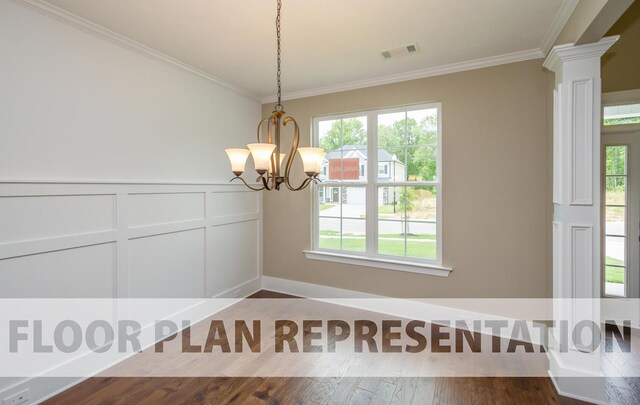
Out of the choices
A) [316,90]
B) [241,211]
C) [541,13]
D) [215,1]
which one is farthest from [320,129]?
[541,13]

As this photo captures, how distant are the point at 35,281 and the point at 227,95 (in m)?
2.58

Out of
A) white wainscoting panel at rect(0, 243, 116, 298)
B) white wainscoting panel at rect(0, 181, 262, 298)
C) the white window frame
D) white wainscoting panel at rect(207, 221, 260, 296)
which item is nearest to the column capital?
the white window frame

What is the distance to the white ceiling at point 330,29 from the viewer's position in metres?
2.13

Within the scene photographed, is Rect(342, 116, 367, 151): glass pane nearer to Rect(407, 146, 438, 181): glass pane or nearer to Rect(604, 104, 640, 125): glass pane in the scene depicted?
Rect(407, 146, 438, 181): glass pane

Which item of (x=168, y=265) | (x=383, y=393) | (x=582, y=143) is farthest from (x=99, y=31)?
(x=582, y=143)

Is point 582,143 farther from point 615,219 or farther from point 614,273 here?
point 614,273

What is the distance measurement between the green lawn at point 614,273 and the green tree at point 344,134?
287cm

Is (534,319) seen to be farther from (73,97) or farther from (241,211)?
(73,97)

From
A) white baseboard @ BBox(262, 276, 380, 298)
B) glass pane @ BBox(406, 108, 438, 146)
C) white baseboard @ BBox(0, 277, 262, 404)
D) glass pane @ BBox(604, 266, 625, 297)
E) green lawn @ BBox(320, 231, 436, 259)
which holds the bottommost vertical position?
white baseboard @ BBox(0, 277, 262, 404)

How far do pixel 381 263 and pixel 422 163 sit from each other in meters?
1.23

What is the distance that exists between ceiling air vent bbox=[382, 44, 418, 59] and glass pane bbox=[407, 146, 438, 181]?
100cm

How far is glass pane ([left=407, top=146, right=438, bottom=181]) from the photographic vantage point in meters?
3.36

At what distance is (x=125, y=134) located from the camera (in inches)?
104

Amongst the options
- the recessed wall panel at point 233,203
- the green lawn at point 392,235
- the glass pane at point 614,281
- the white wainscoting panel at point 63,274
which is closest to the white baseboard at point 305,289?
the green lawn at point 392,235
